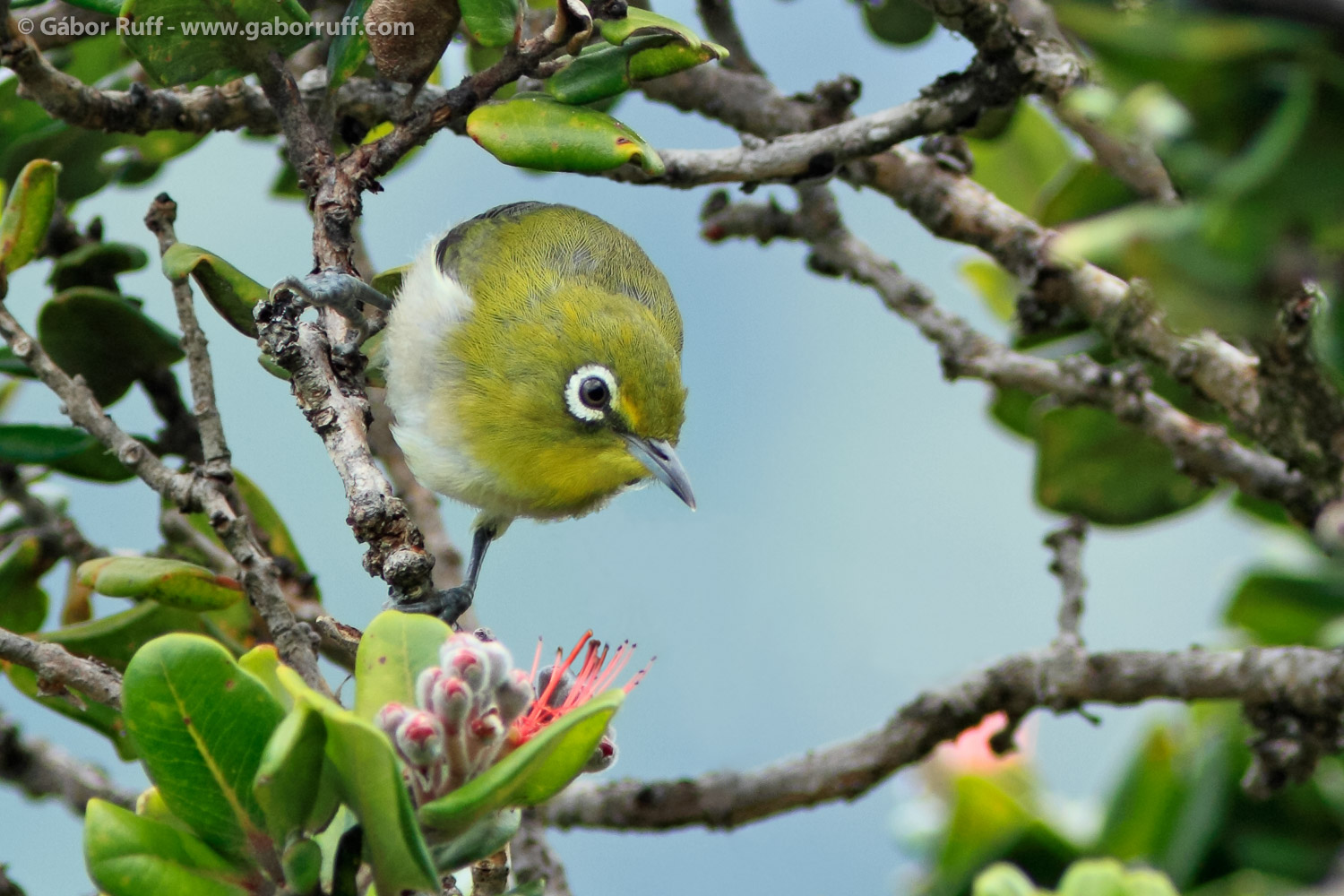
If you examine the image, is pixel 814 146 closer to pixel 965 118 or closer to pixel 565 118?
pixel 965 118

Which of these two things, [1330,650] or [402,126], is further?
[1330,650]

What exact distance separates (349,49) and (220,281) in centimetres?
44

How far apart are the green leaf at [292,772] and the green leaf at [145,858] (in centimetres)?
9

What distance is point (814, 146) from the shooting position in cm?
247

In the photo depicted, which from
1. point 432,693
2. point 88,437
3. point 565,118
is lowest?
point 432,693

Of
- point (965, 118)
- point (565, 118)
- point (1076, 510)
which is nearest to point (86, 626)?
point (565, 118)

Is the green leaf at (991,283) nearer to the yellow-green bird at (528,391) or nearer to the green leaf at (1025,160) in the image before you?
the green leaf at (1025,160)

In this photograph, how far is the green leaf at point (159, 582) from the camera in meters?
1.88

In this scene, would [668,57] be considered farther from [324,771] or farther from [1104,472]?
[1104,472]

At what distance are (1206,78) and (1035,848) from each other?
7.55ft

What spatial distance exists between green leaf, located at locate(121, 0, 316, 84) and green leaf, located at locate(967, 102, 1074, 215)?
7.88 feet

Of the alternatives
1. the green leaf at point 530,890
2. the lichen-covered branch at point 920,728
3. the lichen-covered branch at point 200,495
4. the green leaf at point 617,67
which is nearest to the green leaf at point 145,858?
the green leaf at point 530,890

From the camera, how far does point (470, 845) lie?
126 centimetres

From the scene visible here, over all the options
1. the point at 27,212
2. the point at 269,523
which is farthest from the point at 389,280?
the point at 27,212
